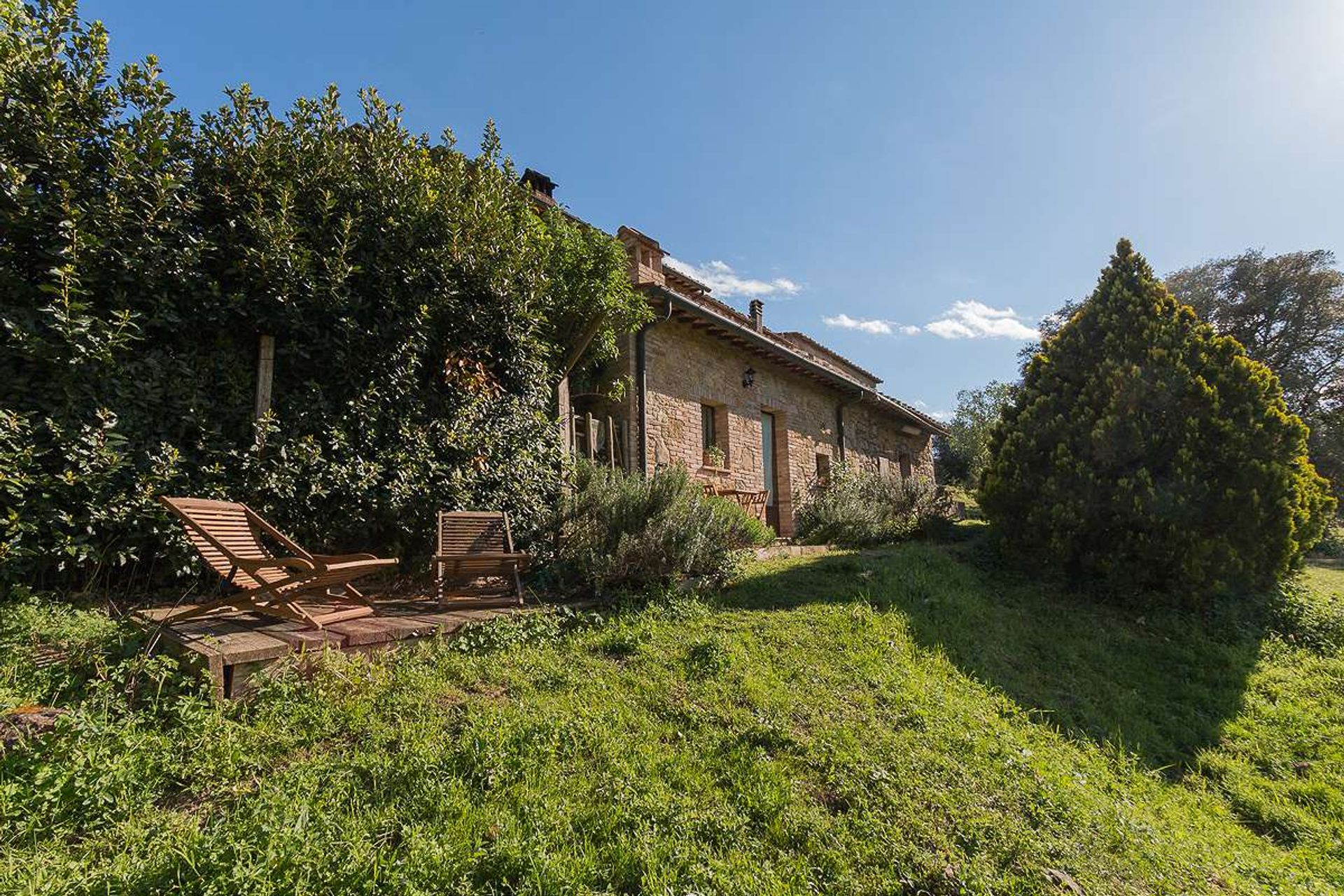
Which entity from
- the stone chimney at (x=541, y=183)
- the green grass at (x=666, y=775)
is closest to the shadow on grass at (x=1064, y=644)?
the green grass at (x=666, y=775)

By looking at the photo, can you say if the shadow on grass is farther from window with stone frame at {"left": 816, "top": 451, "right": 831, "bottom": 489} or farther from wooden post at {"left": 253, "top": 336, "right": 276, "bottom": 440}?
window with stone frame at {"left": 816, "top": 451, "right": 831, "bottom": 489}

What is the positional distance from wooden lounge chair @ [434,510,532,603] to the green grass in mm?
814

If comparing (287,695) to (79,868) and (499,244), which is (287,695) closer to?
(79,868)

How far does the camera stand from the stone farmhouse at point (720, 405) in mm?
8641

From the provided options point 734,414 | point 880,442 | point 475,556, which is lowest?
point 475,556

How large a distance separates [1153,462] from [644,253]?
8.65 metres

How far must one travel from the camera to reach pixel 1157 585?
20.3ft

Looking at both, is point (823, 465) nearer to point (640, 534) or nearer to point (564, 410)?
point (564, 410)

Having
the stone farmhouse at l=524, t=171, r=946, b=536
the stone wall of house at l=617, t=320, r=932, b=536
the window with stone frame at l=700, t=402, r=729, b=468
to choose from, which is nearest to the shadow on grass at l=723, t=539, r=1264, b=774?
A: the stone wall of house at l=617, t=320, r=932, b=536

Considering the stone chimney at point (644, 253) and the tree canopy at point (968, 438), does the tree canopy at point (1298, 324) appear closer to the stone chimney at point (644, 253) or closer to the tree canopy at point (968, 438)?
the tree canopy at point (968, 438)

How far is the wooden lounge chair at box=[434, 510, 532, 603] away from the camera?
4645 mm

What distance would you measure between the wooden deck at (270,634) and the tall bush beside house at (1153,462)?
5.72 metres

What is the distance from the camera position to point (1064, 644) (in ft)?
17.4

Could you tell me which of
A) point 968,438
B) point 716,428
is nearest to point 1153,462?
point 716,428
